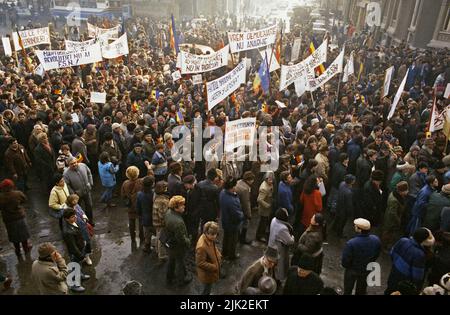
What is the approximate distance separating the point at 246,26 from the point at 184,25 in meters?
7.33

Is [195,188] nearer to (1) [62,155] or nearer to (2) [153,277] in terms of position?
(2) [153,277]

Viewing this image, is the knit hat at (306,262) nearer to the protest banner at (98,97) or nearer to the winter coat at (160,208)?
the winter coat at (160,208)

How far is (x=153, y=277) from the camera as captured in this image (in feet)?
22.4

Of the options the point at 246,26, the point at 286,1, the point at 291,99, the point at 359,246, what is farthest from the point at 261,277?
the point at 286,1

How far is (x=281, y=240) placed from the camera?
595 cm

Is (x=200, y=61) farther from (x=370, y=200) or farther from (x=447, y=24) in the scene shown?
(x=447, y=24)

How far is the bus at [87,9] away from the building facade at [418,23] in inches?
1047

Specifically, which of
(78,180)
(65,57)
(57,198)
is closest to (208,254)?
(57,198)

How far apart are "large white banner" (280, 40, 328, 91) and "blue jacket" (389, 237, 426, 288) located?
7412 millimetres

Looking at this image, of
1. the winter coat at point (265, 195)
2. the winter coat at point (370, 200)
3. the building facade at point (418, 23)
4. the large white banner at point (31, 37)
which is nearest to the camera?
the winter coat at point (265, 195)

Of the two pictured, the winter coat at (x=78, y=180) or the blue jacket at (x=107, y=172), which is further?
the blue jacket at (x=107, y=172)

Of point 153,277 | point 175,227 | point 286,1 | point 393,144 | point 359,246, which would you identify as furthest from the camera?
point 286,1

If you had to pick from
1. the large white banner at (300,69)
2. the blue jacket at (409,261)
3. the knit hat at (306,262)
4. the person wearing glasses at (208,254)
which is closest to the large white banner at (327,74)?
the large white banner at (300,69)

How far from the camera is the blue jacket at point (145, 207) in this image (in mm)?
6762
